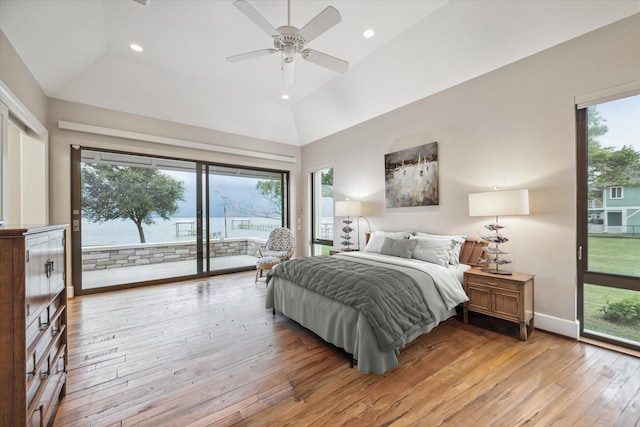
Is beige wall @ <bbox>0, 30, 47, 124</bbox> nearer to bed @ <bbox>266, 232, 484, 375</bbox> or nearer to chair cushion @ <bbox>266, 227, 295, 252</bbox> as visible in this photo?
bed @ <bbox>266, 232, 484, 375</bbox>

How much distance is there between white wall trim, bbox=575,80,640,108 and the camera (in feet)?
7.52

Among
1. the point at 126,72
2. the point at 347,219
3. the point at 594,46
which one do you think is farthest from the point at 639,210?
the point at 126,72

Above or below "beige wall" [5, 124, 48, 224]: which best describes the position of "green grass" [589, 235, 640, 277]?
below

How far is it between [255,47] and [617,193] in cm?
428

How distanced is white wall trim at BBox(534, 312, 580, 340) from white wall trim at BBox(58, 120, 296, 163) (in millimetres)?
5169

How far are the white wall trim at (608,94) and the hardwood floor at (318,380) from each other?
2.30m

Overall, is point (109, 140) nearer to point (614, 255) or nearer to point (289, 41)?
point (289, 41)

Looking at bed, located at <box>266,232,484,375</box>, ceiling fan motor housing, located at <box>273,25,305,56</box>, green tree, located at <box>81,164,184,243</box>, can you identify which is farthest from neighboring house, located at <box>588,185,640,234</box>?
green tree, located at <box>81,164,184,243</box>

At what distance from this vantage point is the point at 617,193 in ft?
8.09

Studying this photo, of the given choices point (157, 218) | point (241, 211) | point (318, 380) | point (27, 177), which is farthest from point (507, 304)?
point (27, 177)

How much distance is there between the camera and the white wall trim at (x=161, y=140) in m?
3.93

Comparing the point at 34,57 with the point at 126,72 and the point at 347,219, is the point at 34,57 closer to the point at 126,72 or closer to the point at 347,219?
the point at 126,72

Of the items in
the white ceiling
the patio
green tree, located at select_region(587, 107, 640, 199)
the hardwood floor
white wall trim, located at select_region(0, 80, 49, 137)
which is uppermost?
the white ceiling

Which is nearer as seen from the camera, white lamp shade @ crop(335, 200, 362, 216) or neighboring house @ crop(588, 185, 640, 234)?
neighboring house @ crop(588, 185, 640, 234)
